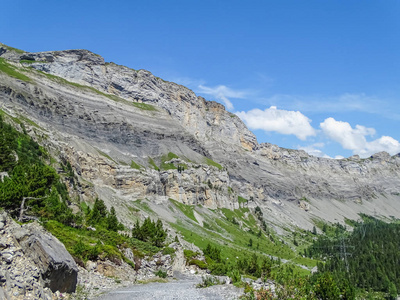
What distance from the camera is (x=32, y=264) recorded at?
2027 centimetres

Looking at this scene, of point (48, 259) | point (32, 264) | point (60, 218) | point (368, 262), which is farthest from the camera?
point (368, 262)

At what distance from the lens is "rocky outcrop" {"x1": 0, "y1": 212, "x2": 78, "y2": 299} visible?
17516 mm

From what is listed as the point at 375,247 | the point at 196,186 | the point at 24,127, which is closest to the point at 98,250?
the point at 24,127

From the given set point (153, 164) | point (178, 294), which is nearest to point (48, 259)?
point (178, 294)

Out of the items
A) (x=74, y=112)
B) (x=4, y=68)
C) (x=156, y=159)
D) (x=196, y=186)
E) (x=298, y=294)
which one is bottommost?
(x=298, y=294)

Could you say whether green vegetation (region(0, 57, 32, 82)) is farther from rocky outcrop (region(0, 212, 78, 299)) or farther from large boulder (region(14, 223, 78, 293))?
rocky outcrop (region(0, 212, 78, 299))

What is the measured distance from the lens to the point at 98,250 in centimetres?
3534

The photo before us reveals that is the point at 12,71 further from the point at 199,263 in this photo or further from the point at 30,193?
the point at 199,263

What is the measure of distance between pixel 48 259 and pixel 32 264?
4.45ft

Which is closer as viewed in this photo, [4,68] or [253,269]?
[253,269]

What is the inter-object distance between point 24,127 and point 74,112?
71709mm

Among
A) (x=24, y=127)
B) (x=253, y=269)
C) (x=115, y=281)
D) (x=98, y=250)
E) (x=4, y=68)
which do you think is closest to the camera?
(x=115, y=281)

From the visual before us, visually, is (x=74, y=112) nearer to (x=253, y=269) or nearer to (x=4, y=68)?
(x=4, y=68)

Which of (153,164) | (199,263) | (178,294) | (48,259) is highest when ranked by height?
(153,164)
